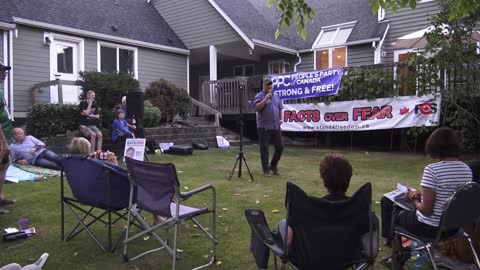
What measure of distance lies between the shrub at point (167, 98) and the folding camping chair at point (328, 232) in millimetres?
11089

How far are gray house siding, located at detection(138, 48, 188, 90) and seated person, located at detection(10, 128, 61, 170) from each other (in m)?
7.09

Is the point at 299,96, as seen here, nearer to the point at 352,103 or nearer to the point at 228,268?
the point at 352,103

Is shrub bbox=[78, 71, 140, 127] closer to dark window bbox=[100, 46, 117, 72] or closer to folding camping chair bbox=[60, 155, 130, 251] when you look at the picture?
dark window bbox=[100, 46, 117, 72]

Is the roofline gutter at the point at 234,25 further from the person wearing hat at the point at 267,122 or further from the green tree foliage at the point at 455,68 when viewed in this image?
the person wearing hat at the point at 267,122

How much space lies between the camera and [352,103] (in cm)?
1189

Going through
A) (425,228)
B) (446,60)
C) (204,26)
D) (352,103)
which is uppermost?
(204,26)

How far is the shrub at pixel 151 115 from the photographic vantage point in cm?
1186

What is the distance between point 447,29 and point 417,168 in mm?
3358

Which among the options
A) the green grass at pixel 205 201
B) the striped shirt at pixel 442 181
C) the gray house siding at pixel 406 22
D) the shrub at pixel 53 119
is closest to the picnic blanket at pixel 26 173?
the green grass at pixel 205 201

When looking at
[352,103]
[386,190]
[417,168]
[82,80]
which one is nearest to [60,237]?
[386,190]

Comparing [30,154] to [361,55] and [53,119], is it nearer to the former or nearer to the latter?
[53,119]

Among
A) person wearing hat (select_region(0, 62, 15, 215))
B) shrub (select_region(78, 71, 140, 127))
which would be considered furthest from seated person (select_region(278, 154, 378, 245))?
shrub (select_region(78, 71, 140, 127))

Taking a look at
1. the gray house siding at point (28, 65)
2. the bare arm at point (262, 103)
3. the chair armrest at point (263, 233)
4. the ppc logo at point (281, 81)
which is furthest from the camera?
A: the ppc logo at point (281, 81)

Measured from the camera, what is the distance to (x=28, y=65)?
39.4 ft
